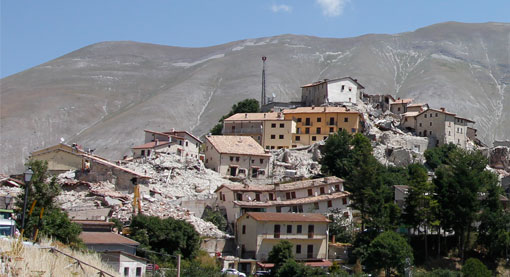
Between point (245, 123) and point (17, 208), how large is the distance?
4930 centimetres

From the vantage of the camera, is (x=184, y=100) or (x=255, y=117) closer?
(x=255, y=117)

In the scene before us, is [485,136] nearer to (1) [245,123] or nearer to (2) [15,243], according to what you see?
(1) [245,123]

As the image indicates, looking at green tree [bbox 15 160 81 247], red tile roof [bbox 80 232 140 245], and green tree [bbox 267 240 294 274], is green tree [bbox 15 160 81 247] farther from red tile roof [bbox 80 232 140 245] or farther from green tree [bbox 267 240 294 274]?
green tree [bbox 267 240 294 274]

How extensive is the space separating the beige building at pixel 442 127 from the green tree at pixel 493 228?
31545mm

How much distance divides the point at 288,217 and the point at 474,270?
15576mm

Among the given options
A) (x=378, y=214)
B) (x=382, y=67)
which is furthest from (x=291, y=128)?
(x=382, y=67)

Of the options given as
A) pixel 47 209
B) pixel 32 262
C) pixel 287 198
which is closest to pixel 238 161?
pixel 287 198

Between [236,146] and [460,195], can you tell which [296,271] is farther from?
[236,146]

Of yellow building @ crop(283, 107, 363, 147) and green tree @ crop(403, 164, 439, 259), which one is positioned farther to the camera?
yellow building @ crop(283, 107, 363, 147)

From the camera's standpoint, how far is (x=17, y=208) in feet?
138

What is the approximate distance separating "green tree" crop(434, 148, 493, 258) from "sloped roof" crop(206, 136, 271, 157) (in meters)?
22.4

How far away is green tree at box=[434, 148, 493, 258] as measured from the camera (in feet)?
185

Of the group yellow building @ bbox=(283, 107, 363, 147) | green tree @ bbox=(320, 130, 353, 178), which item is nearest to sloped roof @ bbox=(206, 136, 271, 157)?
green tree @ bbox=(320, 130, 353, 178)

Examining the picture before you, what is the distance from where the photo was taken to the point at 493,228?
56.4 meters
